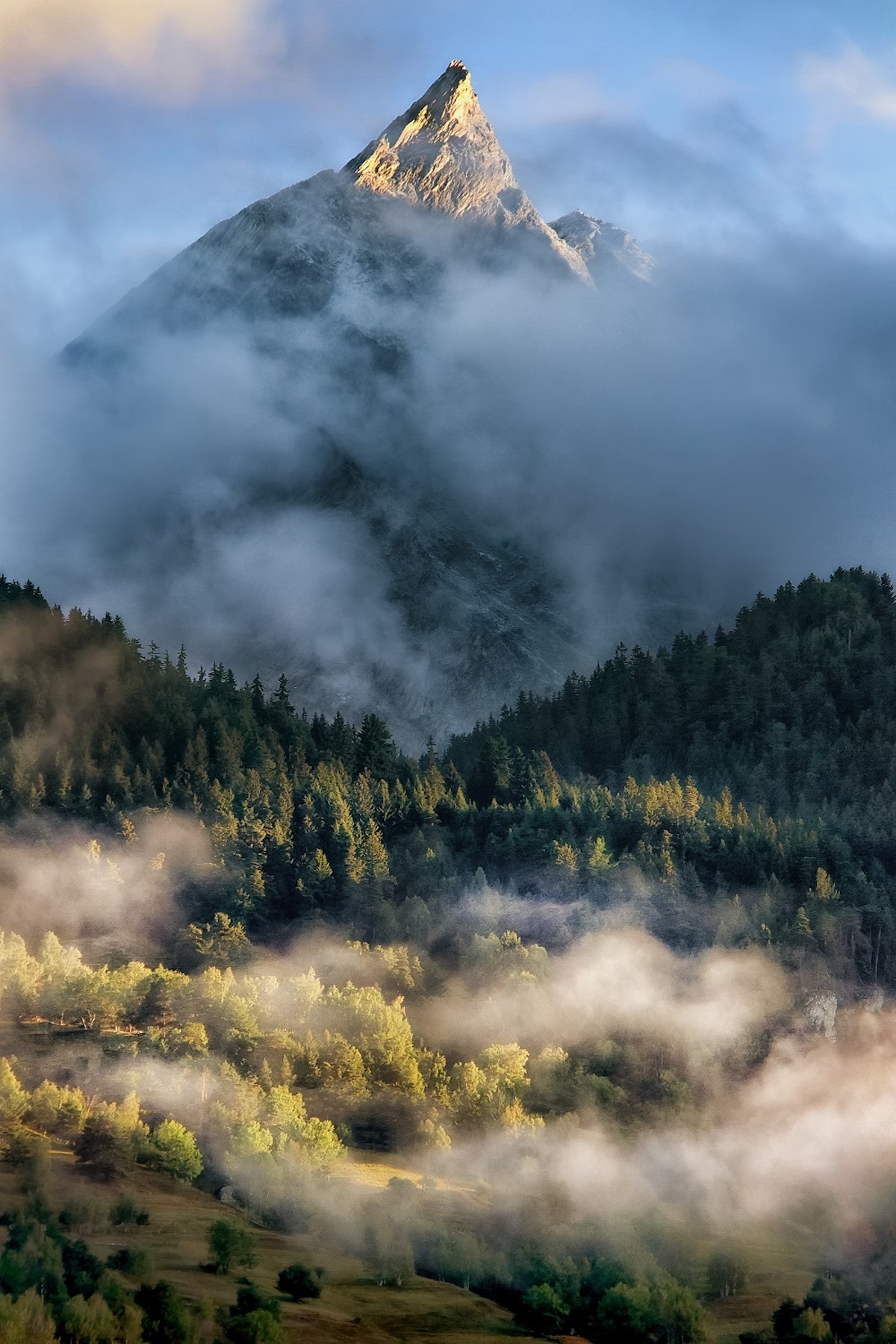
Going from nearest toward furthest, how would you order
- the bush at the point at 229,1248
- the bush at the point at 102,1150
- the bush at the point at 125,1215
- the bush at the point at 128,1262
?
the bush at the point at 128,1262 < the bush at the point at 229,1248 < the bush at the point at 125,1215 < the bush at the point at 102,1150

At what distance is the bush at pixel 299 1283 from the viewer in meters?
98.5

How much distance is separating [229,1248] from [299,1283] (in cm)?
529

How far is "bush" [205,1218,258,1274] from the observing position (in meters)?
101

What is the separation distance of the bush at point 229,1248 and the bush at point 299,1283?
281cm

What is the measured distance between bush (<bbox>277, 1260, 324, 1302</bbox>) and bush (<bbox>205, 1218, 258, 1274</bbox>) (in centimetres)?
281

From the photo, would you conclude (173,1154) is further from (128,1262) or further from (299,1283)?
(128,1262)

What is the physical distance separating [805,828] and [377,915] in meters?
50.7

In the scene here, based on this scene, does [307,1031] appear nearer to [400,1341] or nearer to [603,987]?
[603,987]

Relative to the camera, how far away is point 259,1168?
379ft

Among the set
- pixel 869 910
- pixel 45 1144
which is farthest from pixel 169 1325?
pixel 869 910

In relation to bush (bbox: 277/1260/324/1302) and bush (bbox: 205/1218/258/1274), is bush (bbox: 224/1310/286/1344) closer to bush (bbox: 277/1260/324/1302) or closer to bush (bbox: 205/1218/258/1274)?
bush (bbox: 277/1260/324/1302)

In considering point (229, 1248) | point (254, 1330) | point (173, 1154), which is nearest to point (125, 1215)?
point (229, 1248)

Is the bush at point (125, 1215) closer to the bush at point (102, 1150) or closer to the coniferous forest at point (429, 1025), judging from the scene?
the coniferous forest at point (429, 1025)

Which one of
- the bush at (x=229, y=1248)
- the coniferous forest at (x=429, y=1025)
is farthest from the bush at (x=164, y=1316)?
the bush at (x=229, y=1248)
